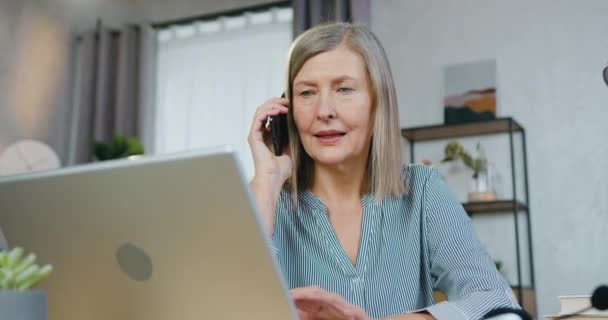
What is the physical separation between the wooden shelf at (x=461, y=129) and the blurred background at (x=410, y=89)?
0.05 ft

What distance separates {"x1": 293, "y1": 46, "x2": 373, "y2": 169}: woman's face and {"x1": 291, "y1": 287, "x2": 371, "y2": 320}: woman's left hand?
0.45m

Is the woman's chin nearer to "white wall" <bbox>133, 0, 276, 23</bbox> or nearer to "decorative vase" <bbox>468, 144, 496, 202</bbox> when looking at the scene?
"decorative vase" <bbox>468, 144, 496, 202</bbox>

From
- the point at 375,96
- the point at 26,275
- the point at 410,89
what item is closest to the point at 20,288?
the point at 26,275

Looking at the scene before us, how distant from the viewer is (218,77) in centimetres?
474

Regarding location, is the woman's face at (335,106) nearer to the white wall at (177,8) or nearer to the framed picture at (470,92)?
the framed picture at (470,92)

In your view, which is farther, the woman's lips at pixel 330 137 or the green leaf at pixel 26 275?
the woman's lips at pixel 330 137

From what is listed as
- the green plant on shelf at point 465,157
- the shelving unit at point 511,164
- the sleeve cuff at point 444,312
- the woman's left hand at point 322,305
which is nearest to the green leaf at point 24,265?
the woman's left hand at point 322,305

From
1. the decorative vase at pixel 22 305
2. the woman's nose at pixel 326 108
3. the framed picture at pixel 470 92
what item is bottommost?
the decorative vase at pixel 22 305

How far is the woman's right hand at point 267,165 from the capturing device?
4.28 feet

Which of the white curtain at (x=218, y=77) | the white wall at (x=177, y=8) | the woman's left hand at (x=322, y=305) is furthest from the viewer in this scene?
the white wall at (x=177, y=8)

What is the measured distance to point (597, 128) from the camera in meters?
3.67

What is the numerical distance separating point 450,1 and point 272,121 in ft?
9.72

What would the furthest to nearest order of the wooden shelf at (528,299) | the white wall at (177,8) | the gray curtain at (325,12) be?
the white wall at (177,8) → the gray curtain at (325,12) → the wooden shelf at (528,299)

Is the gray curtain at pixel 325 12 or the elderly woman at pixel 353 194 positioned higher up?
the gray curtain at pixel 325 12
